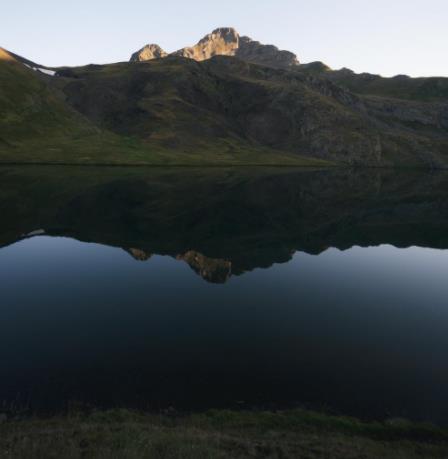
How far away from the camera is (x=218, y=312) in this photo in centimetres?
2925

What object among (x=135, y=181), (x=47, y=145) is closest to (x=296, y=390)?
(x=135, y=181)

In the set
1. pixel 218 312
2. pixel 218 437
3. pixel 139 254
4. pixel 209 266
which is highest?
pixel 139 254

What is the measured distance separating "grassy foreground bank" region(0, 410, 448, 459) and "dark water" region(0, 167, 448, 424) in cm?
157

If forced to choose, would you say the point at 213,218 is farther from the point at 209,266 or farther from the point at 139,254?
the point at 209,266

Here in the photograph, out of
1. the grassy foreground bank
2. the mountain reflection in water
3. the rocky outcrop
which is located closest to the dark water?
the rocky outcrop

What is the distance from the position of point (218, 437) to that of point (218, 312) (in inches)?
593

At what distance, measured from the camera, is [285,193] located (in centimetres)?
10306

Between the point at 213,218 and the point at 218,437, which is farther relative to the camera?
the point at 213,218

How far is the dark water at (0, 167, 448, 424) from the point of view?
19297 millimetres

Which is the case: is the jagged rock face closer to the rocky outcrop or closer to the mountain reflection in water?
the mountain reflection in water

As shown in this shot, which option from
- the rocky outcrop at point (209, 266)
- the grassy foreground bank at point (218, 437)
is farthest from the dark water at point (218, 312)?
the grassy foreground bank at point (218, 437)

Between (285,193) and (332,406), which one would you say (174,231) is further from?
(285,193)

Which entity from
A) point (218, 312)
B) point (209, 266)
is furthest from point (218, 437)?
point (209, 266)

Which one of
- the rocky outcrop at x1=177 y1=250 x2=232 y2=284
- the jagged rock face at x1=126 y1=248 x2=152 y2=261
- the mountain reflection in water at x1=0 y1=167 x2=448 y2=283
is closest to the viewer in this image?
the rocky outcrop at x1=177 y1=250 x2=232 y2=284
